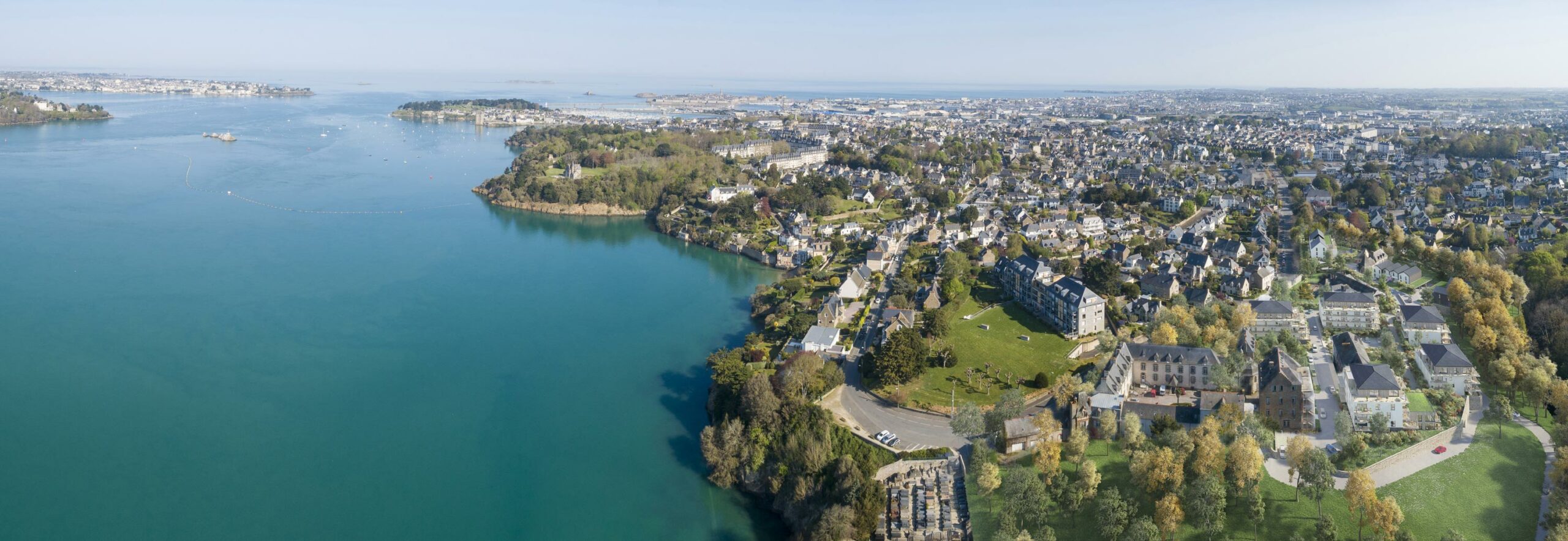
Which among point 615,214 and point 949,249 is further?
point 615,214

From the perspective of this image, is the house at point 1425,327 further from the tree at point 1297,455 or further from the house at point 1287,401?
A: the tree at point 1297,455

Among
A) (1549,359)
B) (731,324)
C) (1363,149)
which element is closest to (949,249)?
(731,324)

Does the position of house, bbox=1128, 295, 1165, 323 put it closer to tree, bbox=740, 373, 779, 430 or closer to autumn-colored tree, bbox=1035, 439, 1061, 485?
autumn-colored tree, bbox=1035, 439, 1061, 485

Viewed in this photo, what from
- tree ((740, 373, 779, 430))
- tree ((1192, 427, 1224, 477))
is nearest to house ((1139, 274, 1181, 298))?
tree ((1192, 427, 1224, 477))

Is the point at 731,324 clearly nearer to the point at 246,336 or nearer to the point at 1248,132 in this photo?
the point at 246,336

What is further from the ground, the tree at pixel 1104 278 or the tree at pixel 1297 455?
the tree at pixel 1104 278

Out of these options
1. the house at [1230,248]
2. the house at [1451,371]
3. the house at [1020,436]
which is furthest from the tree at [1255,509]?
the house at [1230,248]

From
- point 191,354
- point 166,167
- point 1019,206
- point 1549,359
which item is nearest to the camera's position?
point 1549,359
